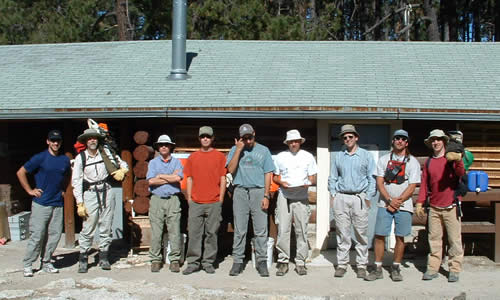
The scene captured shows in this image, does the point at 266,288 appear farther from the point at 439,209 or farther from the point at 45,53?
the point at 45,53

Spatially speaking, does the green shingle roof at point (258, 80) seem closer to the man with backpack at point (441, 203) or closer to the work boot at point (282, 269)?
the man with backpack at point (441, 203)

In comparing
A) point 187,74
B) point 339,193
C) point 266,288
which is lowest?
point 266,288

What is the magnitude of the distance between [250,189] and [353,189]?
1.21 metres

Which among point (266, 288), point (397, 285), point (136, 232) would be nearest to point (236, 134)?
point (136, 232)

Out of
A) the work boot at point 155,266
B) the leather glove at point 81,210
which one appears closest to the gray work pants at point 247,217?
the work boot at point 155,266

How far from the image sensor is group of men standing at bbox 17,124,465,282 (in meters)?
6.57

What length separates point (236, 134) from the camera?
27.2 ft

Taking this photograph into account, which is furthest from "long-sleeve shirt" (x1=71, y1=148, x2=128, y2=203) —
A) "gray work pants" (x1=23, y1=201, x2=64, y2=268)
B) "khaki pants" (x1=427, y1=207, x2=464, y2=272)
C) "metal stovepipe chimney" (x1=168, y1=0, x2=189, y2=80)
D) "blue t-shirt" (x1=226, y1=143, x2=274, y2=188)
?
"khaki pants" (x1=427, y1=207, x2=464, y2=272)

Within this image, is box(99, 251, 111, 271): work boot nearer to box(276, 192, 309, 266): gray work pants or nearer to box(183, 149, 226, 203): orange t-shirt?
box(183, 149, 226, 203): orange t-shirt

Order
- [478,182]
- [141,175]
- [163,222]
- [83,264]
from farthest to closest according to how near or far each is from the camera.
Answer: [141,175] < [478,182] < [163,222] < [83,264]

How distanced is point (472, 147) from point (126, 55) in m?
6.20

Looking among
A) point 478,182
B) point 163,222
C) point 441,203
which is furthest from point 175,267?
point 478,182

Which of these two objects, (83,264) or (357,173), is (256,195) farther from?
(83,264)

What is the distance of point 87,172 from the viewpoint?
22.6ft
